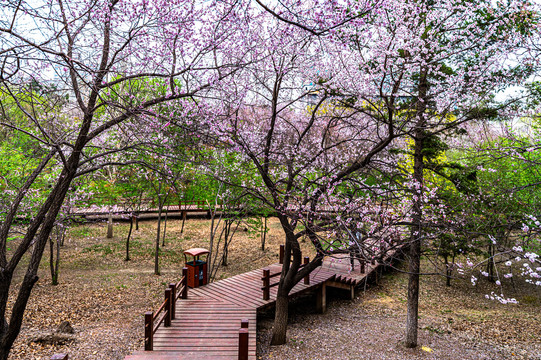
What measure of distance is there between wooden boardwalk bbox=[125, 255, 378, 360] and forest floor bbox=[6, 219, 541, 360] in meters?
0.92

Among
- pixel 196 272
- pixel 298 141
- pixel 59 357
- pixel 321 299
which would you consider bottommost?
pixel 321 299

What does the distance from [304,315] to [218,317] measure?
4.39 m

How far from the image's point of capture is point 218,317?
873cm

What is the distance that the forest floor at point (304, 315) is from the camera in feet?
27.9

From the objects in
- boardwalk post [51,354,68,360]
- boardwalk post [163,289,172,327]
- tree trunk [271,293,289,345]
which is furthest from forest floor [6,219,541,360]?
boardwalk post [51,354,68,360]

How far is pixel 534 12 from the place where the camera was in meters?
5.84

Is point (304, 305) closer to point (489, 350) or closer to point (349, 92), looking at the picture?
point (489, 350)

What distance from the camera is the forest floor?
335 inches

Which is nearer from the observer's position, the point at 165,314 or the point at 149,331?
the point at 149,331

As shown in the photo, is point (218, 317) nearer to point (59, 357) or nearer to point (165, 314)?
point (165, 314)

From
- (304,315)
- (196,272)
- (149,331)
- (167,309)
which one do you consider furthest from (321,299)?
(149,331)

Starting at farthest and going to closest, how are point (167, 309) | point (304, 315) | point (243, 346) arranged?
point (304, 315) < point (167, 309) < point (243, 346)

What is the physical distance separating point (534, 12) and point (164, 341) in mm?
9611

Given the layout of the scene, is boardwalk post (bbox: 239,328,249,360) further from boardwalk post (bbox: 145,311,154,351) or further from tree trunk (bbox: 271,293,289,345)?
tree trunk (bbox: 271,293,289,345)
